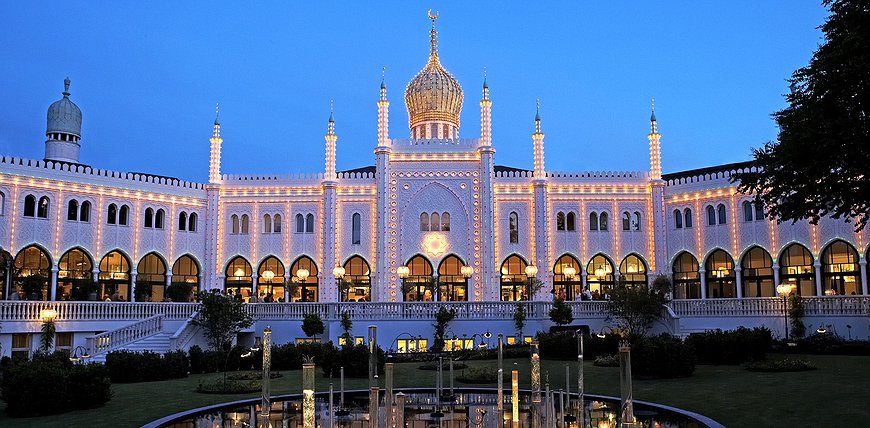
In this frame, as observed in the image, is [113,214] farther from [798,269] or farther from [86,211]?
[798,269]

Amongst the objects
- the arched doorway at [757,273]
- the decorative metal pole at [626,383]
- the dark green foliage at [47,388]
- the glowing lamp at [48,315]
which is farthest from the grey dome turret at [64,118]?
the decorative metal pole at [626,383]

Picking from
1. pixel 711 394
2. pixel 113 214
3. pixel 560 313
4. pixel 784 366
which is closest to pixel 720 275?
pixel 560 313

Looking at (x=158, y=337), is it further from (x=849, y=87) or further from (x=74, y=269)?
(x=849, y=87)

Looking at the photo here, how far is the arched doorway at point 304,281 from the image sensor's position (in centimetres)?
4691

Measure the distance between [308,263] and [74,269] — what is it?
12.5 metres

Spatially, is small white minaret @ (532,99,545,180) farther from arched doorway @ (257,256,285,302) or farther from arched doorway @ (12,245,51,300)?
arched doorway @ (12,245,51,300)

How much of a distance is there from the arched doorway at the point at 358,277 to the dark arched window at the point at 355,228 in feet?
3.27

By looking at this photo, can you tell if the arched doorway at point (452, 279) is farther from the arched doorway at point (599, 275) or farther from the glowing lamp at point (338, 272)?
the arched doorway at point (599, 275)

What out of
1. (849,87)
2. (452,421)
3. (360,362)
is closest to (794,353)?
(849,87)

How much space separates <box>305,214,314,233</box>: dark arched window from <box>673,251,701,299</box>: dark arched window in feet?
69.9

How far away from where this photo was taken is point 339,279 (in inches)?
1741

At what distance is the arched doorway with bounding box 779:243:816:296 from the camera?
140ft

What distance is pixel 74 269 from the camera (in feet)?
141

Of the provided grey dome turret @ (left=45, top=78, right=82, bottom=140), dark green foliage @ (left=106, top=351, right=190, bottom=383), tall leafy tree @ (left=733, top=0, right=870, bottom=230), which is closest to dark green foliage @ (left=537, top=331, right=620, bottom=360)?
tall leafy tree @ (left=733, top=0, right=870, bottom=230)
